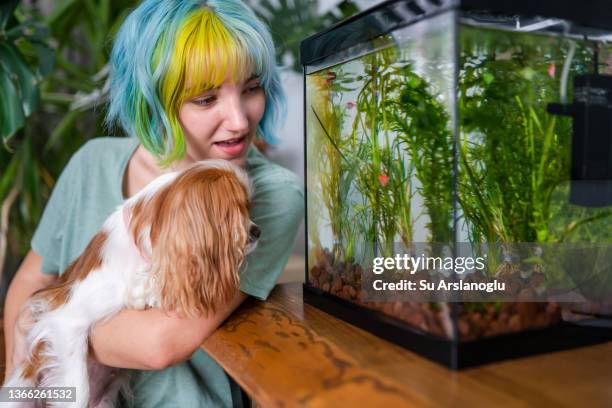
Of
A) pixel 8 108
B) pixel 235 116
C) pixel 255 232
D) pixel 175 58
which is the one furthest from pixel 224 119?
pixel 8 108

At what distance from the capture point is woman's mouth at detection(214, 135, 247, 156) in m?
1.32

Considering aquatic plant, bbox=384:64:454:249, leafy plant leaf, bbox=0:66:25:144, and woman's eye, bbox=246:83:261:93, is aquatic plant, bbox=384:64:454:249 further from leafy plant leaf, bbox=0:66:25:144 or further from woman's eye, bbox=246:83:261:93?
leafy plant leaf, bbox=0:66:25:144

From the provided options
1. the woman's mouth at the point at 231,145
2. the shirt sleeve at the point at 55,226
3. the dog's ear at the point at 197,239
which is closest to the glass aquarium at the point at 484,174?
the dog's ear at the point at 197,239

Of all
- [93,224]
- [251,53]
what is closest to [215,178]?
Answer: [251,53]

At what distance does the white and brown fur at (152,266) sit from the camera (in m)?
1.10

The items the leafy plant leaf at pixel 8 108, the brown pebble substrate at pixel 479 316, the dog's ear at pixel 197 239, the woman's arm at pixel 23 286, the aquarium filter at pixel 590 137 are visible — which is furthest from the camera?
the leafy plant leaf at pixel 8 108

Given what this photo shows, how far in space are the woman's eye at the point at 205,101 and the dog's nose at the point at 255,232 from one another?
0.33m

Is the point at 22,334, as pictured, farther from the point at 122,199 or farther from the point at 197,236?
the point at 197,236

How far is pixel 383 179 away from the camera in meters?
0.98

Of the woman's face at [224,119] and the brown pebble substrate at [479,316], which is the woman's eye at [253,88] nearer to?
the woman's face at [224,119]

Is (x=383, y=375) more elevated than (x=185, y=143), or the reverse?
(x=185, y=143)

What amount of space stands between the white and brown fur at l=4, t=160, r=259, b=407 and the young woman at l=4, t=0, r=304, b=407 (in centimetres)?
5

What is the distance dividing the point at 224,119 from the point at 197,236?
0.33m

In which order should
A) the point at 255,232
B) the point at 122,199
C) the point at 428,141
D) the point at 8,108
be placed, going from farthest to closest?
the point at 8,108 < the point at 122,199 < the point at 255,232 < the point at 428,141
